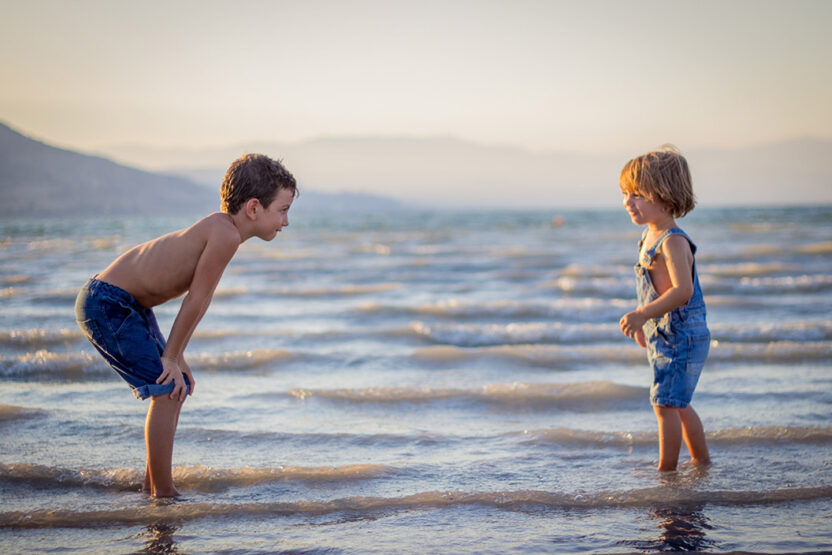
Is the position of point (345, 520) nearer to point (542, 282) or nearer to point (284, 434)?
point (284, 434)

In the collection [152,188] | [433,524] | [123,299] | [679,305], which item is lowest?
[433,524]

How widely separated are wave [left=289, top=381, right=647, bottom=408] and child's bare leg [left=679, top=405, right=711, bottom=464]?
4.29ft

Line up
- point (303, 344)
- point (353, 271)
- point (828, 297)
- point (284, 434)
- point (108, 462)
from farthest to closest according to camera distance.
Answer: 1. point (353, 271)
2. point (828, 297)
3. point (303, 344)
4. point (284, 434)
5. point (108, 462)

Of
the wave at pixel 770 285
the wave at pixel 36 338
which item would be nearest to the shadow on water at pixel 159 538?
the wave at pixel 36 338

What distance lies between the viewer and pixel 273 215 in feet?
10.2

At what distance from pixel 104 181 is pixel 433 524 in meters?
83.4

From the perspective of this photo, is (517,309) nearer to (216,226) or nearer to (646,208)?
(646,208)

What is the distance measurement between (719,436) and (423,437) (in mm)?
1741

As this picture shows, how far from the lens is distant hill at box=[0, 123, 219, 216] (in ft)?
190

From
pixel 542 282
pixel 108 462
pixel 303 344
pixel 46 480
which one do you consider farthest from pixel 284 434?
pixel 542 282

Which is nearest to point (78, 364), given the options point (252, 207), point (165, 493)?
point (165, 493)

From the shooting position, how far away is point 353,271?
14.4 m

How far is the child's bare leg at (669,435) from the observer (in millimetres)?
3443

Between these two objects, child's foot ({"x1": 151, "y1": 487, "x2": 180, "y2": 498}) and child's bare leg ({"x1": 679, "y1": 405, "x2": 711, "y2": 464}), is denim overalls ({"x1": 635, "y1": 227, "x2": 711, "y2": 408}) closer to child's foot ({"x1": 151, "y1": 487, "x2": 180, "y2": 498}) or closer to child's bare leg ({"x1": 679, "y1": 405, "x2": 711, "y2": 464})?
child's bare leg ({"x1": 679, "y1": 405, "x2": 711, "y2": 464})
